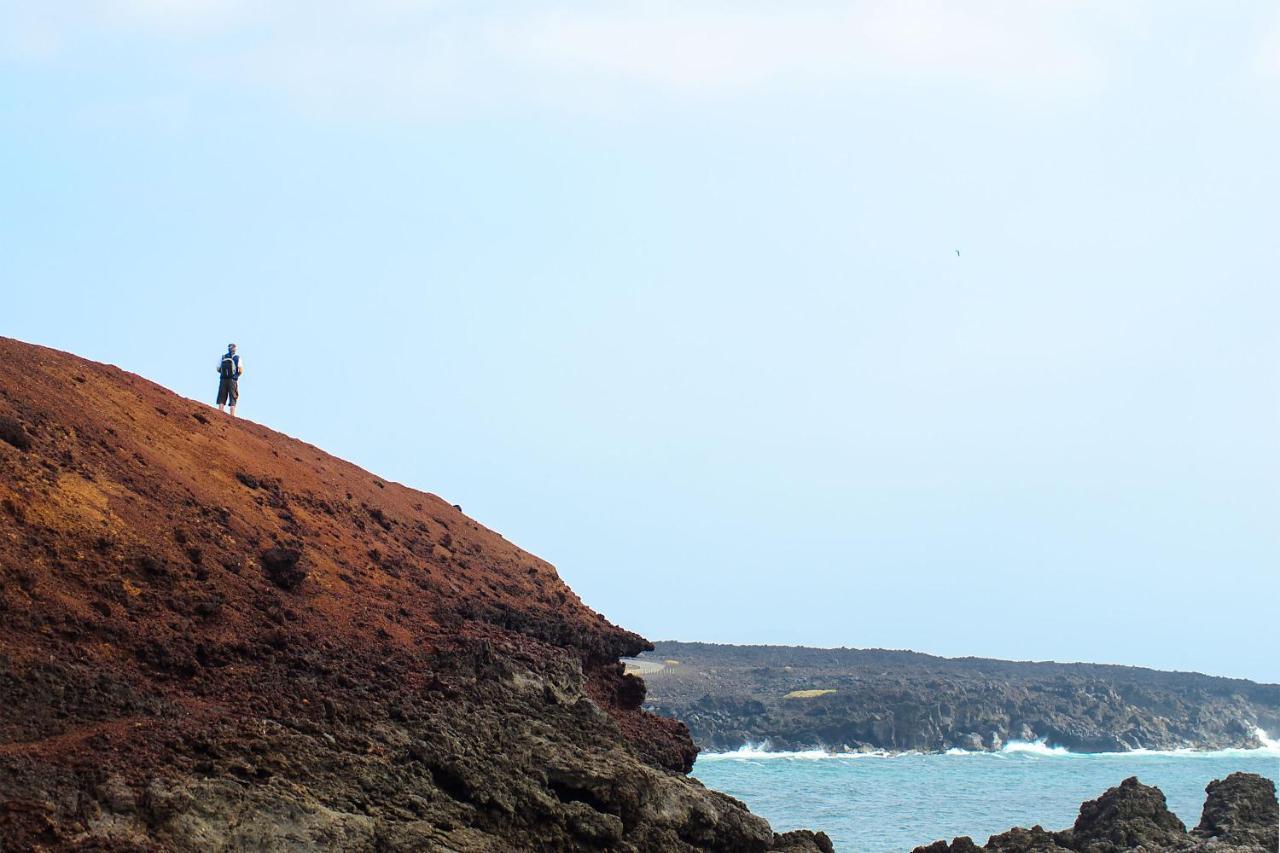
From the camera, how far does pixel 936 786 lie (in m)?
72.2

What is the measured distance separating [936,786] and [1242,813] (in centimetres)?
4600

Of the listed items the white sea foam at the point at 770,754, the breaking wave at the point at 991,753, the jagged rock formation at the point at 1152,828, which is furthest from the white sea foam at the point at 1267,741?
the jagged rock formation at the point at 1152,828

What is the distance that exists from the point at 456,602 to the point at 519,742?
5.34m

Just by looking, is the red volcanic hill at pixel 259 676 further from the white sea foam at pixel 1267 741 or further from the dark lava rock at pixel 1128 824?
the white sea foam at pixel 1267 741

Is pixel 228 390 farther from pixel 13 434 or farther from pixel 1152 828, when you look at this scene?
pixel 1152 828

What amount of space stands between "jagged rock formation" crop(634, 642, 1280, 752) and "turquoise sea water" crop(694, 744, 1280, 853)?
308 cm

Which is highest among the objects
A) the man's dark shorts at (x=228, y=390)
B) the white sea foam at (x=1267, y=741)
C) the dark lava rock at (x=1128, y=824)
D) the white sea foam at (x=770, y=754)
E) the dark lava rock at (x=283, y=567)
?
the man's dark shorts at (x=228, y=390)

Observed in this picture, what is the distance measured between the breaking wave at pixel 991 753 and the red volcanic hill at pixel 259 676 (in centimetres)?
8092

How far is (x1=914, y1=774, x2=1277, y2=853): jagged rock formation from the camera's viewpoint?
2625cm

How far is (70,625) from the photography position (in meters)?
15.9

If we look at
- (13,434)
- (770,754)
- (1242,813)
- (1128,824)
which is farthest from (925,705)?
(13,434)

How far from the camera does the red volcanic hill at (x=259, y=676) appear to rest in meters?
14.0

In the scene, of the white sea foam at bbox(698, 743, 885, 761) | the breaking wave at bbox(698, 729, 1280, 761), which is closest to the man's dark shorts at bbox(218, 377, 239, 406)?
the breaking wave at bbox(698, 729, 1280, 761)

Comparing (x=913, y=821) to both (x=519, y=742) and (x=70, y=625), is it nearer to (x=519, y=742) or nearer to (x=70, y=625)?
(x=519, y=742)
